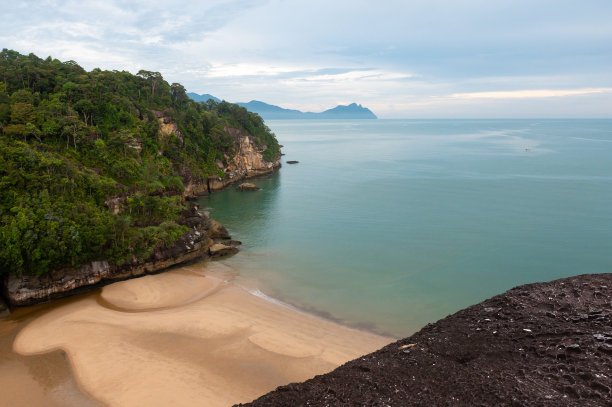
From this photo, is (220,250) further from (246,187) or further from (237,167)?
(237,167)

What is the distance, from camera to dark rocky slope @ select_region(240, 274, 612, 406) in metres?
9.35

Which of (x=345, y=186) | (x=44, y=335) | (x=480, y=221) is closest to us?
(x=44, y=335)

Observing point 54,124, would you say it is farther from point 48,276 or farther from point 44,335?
point 44,335

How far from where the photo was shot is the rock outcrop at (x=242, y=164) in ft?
190

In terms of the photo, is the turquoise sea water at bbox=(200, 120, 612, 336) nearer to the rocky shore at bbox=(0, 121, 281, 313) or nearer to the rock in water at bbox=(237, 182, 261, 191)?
the rock in water at bbox=(237, 182, 261, 191)

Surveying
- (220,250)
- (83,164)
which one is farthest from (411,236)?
(83,164)

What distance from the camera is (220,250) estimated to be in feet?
101

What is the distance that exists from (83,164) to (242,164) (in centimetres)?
3362

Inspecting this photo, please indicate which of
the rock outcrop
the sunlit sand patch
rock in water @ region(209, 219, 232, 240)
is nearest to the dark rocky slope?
the sunlit sand patch

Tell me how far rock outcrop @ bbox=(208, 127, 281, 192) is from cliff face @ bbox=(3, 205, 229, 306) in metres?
25.3

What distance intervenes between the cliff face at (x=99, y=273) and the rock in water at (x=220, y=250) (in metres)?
0.54

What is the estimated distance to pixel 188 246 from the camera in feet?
96.2

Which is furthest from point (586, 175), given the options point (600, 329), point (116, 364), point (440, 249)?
point (116, 364)

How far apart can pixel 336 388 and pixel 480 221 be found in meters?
35.2
